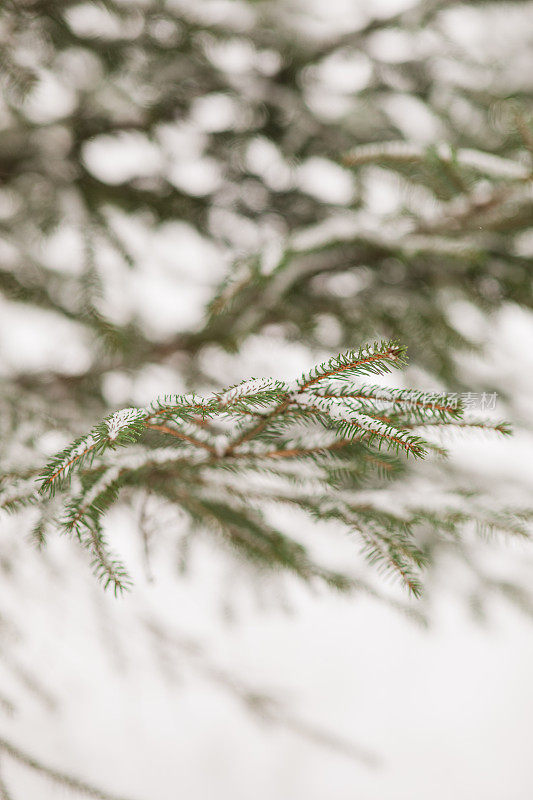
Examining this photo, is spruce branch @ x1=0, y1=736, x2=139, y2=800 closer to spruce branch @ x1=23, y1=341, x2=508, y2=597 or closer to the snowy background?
spruce branch @ x1=23, y1=341, x2=508, y2=597

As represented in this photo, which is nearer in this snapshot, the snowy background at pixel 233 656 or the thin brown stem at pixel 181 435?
the thin brown stem at pixel 181 435

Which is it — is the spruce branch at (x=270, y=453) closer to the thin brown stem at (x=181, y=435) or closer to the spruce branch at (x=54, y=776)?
the thin brown stem at (x=181, y=435)

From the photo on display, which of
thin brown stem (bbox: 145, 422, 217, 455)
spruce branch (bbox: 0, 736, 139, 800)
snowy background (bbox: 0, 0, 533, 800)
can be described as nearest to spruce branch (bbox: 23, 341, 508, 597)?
thin brown stem (bbox: 145, 422, 217, 455)

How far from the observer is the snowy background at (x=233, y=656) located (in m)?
2.28

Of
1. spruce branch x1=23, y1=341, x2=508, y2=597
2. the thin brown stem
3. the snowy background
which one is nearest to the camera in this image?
spruce branch x1=23, y1=341, x2=508, y2=597

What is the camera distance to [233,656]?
5445 mm

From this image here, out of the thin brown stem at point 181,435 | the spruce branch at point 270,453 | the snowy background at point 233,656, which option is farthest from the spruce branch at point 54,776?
the snowy background at point 233,656

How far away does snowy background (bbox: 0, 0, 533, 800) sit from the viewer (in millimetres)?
2279

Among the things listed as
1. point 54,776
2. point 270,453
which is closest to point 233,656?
point 54,776

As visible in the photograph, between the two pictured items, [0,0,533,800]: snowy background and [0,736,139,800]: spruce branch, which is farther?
[0,0,533,800]: snowy background

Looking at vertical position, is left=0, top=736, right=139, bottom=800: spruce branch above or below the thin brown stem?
below


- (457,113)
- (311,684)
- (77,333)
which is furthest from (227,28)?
(311,684)

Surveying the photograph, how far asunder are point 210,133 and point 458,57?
938mm

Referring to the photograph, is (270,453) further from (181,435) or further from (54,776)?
(54,776)
